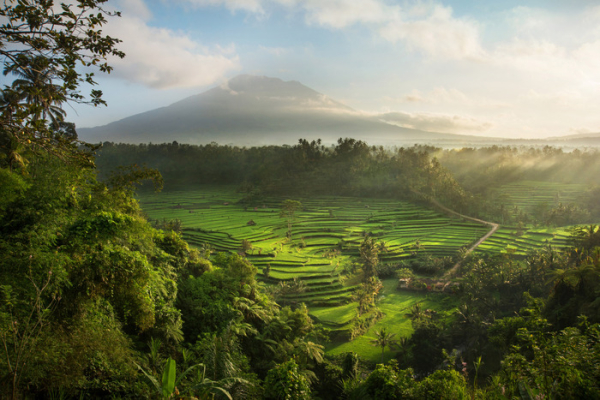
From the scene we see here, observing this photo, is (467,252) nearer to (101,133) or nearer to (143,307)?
(143,307)

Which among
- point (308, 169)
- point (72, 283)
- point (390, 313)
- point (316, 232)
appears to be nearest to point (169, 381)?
point (72, 283)

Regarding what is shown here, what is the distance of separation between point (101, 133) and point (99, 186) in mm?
177232

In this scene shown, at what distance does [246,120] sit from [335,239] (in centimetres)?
13232

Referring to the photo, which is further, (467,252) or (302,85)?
(302,85)

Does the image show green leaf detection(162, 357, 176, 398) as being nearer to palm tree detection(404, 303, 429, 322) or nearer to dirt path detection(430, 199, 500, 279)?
palm tree detection(404, 303, 429, 322)

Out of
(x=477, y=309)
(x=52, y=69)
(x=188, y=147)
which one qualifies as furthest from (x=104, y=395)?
(x=188, y=147)

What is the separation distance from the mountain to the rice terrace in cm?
10680

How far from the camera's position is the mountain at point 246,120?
146 metres

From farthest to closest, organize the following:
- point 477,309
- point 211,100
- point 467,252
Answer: point 211,100 < point 467,252 < point 477,309

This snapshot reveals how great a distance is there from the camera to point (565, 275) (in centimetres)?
1166

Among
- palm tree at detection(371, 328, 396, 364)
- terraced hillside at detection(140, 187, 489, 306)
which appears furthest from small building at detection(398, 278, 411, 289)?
palm tree at detection(371, 328, 396, 364)

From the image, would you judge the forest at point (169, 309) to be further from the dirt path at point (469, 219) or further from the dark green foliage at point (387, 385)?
the dirt path at point (469, 219)

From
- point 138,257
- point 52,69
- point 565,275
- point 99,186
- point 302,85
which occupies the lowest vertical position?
point 565,275

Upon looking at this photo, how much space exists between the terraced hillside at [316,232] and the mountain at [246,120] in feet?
353
